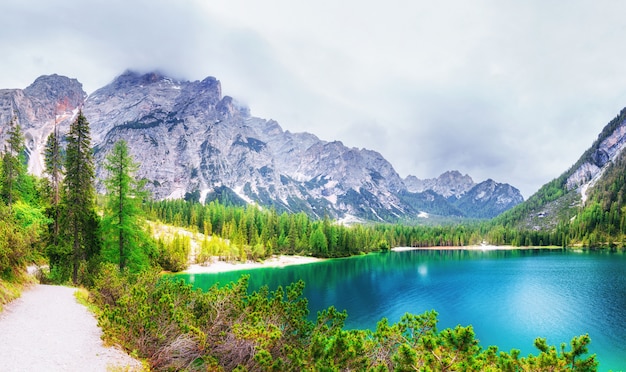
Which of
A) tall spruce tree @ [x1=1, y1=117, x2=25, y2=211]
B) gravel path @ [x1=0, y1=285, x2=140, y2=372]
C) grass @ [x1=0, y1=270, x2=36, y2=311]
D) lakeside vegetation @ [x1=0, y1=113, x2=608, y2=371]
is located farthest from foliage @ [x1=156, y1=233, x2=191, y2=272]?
gravel path @ [x1=0, y1=285, x2=140, y2=372]

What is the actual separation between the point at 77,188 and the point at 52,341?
18831mm

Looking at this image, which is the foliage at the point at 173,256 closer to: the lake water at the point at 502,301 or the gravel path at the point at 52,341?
the lake water at the point at 502,301

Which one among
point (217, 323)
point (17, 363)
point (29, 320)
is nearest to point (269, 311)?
point (217, 323)

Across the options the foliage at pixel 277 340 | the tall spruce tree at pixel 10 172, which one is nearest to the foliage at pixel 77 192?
the tall spruce tree at pixel 10 172

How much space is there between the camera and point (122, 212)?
2812cm

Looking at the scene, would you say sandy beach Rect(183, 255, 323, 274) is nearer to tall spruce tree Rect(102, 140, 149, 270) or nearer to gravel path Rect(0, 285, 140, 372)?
tall spruce tree Rect(102, 140, 149, 270)

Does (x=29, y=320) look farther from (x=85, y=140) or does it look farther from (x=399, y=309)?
(x=399, y=309)

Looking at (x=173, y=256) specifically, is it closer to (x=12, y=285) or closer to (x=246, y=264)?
(x=246, y=264)

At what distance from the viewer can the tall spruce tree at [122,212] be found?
2789 cm

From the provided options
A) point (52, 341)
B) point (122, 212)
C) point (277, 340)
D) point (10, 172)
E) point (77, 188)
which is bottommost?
→ point (52, 341)

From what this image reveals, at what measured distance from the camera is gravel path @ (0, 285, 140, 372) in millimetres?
10273

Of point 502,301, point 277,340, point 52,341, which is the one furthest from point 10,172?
point 502,301

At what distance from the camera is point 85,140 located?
1099 inches

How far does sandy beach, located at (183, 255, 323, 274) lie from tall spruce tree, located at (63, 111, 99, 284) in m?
52.0
